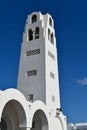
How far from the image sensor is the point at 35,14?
3456 cm

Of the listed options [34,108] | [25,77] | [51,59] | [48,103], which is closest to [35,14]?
[51,59]

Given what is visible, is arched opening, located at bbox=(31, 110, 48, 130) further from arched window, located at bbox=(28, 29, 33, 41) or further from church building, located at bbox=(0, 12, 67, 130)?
arched window, located at bbox=(28, 29, 33, 41)

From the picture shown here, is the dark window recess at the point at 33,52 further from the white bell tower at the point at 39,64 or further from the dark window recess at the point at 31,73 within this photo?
the dark window recess at the point at 31,73

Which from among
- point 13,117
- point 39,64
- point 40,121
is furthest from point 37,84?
point 13,117

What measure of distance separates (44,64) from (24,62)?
3.05 metres

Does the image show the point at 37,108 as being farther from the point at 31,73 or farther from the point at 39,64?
the point at 39,64

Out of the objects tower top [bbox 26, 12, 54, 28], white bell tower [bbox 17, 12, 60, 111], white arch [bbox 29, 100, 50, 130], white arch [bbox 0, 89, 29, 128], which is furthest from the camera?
tower top [bbox 26, 12, 54, 28]

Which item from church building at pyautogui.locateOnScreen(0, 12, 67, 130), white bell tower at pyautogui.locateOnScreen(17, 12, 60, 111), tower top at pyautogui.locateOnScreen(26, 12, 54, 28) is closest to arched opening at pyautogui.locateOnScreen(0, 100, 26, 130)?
church building at pyautogui.locateOnScreen(0, 12, 67, 130)

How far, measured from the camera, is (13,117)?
23.4 m

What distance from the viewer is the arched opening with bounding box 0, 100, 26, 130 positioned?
71.3ft

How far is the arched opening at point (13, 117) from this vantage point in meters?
21.7

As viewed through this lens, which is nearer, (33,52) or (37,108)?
(37,108)

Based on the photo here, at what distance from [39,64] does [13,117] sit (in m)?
8.48

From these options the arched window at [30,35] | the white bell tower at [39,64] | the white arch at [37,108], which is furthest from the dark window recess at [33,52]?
the white arch at [37,108]
